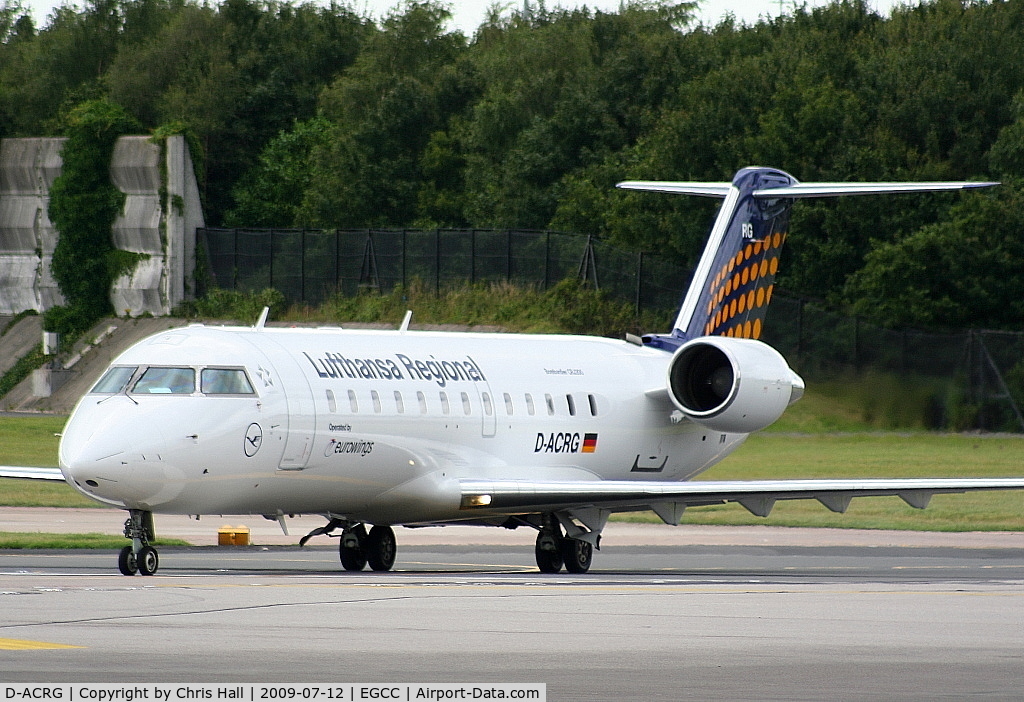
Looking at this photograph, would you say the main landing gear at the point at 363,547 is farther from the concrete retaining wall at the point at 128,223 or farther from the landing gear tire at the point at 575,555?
the concrete retaining wall at the point at 128,223

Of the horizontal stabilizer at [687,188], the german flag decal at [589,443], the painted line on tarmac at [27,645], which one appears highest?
the horizontal stabilizer at [687,188]

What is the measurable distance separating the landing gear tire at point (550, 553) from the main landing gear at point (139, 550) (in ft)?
20.7

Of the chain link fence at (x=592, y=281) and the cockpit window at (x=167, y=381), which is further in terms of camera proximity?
the chain link fence at (x=592, y=281)

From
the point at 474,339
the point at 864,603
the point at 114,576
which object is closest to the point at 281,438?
the point at 114,576

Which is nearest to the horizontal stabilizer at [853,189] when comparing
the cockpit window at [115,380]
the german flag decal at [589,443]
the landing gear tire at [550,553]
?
the german flag decal at [589,443]

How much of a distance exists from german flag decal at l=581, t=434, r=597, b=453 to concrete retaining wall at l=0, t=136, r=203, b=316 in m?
39.2

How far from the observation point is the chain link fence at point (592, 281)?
49.8 metres

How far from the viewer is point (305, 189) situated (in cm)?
8281

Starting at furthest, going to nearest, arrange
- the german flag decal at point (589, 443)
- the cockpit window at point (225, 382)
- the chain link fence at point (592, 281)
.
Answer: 1. the chain link fence at point (592, 281)
2. the german flag decal at point (589, 443)
3. the cockpit window at point (225, 382)

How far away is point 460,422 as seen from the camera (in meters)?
24.4

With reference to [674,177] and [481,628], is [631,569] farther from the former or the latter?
[674,177]

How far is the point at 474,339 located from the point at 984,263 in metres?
33.0

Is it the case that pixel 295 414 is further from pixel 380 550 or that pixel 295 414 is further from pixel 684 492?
pixel 684 492
